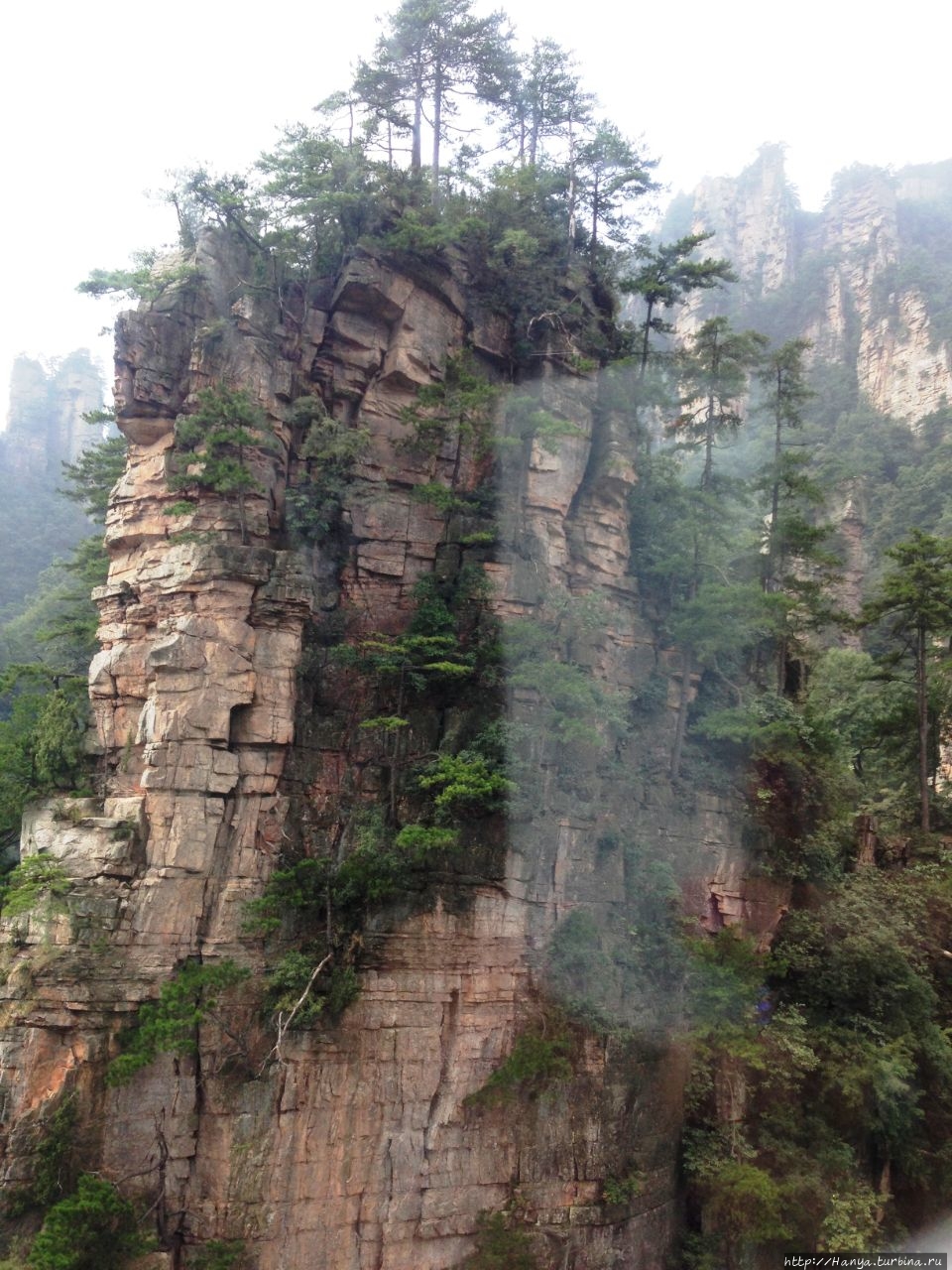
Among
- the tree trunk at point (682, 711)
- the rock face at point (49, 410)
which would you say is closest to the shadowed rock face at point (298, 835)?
the tree trunk at point (682, 711)

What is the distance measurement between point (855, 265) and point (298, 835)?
1792 inches

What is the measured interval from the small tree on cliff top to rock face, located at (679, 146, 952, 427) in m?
31.7

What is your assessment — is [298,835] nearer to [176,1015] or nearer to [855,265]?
[176,1015]

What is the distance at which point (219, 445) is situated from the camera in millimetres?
14555

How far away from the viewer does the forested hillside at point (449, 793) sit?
12391mm

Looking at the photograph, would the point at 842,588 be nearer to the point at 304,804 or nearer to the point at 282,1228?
the point at 304,804

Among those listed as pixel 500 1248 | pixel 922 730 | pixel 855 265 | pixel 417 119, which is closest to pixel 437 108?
pixel 417 119

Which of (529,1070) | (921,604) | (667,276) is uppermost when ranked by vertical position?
(667,276)

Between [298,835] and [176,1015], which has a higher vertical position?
[298,835]

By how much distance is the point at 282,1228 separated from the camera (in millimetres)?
12008

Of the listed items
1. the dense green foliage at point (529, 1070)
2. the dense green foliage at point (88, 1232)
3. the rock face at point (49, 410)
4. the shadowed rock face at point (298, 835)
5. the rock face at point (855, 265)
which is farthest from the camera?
the rock face at point (49, 410)

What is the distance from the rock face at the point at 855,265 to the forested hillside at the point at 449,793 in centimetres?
2370

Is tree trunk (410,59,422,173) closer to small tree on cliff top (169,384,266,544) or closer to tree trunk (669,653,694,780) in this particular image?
small tree on cliff top (169,384,266,544)

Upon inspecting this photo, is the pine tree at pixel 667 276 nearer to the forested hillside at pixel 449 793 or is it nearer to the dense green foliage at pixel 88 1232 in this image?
the forested hillside at pixel 449 793
